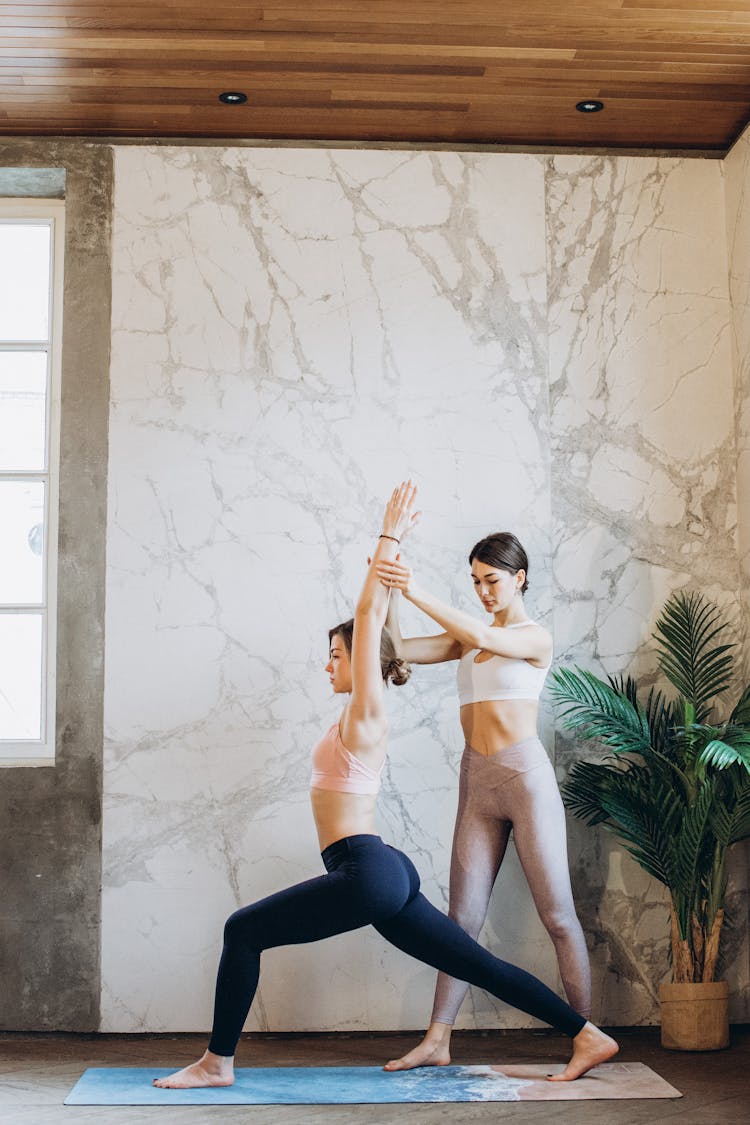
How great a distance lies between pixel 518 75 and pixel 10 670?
8.82ft

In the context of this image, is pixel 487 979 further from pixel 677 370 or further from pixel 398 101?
pixel 398 101

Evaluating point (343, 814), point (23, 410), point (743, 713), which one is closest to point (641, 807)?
point (743, 713)

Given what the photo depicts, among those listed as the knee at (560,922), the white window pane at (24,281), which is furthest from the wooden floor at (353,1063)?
the white window pane at (24,281)

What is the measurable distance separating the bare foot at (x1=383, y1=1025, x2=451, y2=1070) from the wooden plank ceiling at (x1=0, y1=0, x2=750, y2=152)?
3.01 meters

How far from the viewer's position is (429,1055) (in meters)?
3.25

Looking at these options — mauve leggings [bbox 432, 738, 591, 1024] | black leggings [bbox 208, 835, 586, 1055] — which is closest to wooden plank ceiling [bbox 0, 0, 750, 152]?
mauve leggings [bbox 432, 738, 591, 1024]

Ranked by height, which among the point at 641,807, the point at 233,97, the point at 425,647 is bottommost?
the point at 641,807

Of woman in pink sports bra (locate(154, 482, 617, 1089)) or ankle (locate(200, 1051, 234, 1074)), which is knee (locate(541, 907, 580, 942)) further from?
ankle (locate(200, 1051, 234, 1074))

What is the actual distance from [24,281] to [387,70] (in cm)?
154

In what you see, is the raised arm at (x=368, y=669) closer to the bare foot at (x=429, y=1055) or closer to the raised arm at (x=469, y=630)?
the raised arm at (x=469, y=630)

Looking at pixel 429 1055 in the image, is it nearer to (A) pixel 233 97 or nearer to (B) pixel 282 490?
(B) pixel 282 490

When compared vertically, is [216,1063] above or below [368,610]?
below

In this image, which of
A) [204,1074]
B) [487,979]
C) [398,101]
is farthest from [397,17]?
[204,1074]

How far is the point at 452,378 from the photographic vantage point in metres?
4.02
